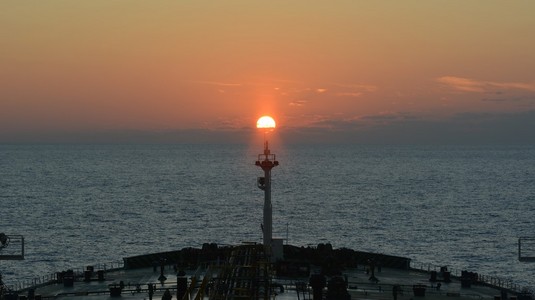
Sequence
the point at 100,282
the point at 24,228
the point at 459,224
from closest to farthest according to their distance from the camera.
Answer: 1. the point at 100,282
2. the point at 24,228
3. the point at 459,224

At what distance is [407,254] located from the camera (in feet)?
426

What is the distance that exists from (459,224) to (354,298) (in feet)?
391

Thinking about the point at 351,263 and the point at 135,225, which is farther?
the point at 135,225

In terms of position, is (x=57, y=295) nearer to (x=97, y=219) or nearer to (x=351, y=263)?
(x=351, y=263)

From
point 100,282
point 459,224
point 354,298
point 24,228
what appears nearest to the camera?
point 354,298

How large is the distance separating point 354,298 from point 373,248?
256 feet

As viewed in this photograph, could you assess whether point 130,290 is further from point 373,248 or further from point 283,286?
point 373,248

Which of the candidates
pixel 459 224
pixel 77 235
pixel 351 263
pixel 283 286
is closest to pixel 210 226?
pixel 77 235

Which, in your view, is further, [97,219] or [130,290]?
[97,219]

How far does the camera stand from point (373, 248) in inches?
5344

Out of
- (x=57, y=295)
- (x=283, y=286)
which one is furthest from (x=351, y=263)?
(x=57, y=295)

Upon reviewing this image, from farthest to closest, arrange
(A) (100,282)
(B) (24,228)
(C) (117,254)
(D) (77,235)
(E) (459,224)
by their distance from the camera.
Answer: (E) (459,224), (B) (24,228), (D) (77,235), (C) (117,254), (A) (100,282)

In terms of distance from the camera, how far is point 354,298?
193 feet

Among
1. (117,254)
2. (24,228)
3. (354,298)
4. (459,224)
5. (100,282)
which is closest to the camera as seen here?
(354,298)
